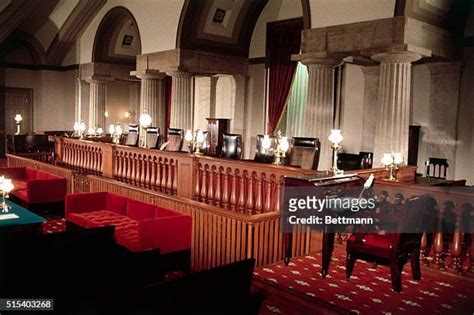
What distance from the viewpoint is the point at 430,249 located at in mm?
5027

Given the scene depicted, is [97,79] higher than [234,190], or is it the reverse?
[97,79]

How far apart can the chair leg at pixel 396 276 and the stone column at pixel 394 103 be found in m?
4.26

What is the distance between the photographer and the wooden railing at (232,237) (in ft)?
17.3

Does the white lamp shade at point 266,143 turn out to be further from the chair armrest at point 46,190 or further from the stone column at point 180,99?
the stone column at point 180,99

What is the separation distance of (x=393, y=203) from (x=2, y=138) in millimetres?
15787

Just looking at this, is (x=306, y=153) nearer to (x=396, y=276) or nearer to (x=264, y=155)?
(x=264, y=155)

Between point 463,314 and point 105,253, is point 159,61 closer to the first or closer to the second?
point 105,253

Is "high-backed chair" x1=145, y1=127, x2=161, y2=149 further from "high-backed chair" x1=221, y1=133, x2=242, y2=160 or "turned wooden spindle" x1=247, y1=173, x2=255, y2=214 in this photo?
"turned wooden spindle" x1=247, y1=173, x2=255, y2=214

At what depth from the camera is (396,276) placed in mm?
4164

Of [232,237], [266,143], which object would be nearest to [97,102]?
[266,143]

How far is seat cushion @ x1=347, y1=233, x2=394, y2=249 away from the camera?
418 cm

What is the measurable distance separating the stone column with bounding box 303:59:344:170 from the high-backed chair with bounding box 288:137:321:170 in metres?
1.51

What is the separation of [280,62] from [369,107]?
3117mm

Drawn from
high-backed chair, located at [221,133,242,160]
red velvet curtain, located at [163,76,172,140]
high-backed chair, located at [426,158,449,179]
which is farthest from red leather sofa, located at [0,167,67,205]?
red velvet curtain, located at [163,76,172,140]
